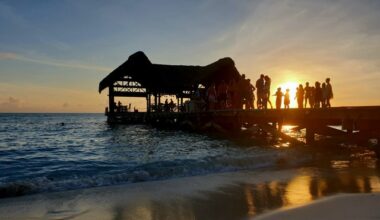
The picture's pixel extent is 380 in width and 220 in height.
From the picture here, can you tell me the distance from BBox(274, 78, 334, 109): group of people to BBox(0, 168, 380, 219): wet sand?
7.58 m

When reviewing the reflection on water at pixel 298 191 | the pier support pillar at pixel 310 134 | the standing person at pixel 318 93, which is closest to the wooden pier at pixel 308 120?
the pier support pillar at pixel 310 134

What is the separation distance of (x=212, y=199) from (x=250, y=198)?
578 millimetres

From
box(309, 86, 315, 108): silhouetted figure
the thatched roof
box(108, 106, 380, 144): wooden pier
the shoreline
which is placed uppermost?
the thatched roof

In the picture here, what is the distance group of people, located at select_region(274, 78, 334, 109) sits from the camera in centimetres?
1523

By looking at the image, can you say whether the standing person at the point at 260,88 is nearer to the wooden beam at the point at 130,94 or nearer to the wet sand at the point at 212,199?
the wet sand at the point at 212,199

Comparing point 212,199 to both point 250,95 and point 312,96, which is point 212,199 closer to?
point 312,96

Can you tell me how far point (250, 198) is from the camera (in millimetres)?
5844

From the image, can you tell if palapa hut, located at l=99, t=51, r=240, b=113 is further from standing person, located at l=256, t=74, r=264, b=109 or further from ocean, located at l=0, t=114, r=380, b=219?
ocean, located at l=0, t=114, r=380, b=219

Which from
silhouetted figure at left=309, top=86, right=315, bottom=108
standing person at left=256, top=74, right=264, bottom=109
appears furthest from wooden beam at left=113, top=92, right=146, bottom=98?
silhouetted figure at left=309, top=86, right=315, bottom=108

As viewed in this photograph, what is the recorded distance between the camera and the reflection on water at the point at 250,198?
4.99m

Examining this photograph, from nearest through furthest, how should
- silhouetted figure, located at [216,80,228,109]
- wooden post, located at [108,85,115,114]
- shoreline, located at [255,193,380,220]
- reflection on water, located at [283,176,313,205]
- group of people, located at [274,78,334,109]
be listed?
shoreline, located at [255,193,380,220], reflection on water, located at [283,176,313,205], group of people, located at [274,78,334,109], silhouetted figure, located at [216,80,228,109], wooden post, located at [108,85,115,114]

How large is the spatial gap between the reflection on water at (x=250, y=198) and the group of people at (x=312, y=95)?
782 centimetres

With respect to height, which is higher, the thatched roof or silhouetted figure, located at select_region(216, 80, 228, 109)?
the thatched roof

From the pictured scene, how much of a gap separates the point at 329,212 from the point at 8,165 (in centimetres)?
990
